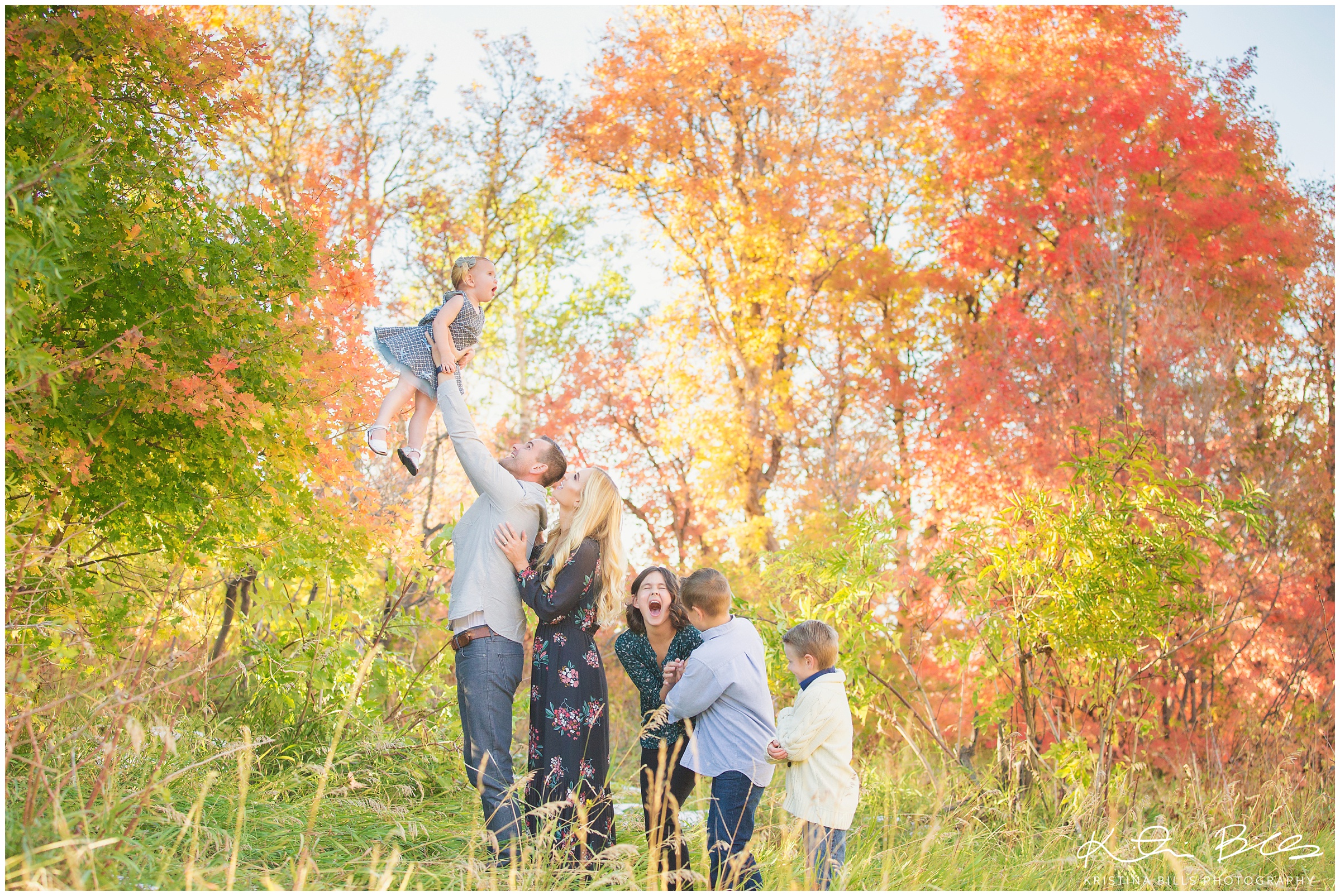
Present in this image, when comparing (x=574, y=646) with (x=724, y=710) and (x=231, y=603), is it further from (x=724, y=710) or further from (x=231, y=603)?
(x=231, y=603)

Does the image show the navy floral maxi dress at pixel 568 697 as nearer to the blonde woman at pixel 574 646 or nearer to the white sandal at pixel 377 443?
the blonde woman at pixel 574 646

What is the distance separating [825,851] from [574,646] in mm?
1208

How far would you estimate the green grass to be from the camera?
2588mm

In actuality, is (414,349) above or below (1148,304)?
below

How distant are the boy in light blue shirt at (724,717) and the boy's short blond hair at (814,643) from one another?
0.18 m

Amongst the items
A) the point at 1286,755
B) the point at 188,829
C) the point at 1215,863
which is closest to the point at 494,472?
the point at 188,829

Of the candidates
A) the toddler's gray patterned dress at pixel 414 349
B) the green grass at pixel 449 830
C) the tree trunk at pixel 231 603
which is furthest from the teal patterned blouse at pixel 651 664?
the tree trunk at pixel 231 603

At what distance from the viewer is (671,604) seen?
364 cm

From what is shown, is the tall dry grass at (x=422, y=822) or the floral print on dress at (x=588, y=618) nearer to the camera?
the tall dry grass at (x=422, y=822)

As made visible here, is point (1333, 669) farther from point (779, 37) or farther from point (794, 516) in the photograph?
point (779, 37)

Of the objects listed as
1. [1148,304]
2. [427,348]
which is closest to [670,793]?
[427,348]

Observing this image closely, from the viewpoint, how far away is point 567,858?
10.0 ft

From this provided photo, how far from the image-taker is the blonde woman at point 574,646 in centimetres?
330

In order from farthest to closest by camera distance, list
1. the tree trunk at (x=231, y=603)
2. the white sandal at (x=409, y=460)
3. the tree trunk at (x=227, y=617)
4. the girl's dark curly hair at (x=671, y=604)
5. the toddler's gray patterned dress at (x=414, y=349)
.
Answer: the tree trunk at (x=227, y=617)
the tree trunk at (x=231, y=603)
the toddler's gray patterned dress at (x=414, y=349)
the girl's dark curly hair at (x=671, y=604)
the white sandal at (x=409, y=460)
